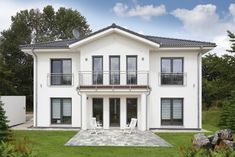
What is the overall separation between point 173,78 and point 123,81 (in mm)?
3513

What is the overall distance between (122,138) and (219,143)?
23.9ft

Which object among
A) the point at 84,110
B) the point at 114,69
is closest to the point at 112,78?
the point at 114,69

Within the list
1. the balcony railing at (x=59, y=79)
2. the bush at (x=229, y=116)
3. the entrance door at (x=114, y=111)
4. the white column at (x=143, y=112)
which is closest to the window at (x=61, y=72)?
the balcony railing at (x=59, y=79)

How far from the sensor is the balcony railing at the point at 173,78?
24.4 metres

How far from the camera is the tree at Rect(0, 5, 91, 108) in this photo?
46969 mm

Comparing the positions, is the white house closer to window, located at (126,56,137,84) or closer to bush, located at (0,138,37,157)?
window, located at (126,56,137,84)

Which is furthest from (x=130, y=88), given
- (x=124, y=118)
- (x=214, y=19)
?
(x=214, y=19)

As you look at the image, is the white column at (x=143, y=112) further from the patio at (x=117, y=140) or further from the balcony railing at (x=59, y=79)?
the balcony railing at (x=59, y=79)

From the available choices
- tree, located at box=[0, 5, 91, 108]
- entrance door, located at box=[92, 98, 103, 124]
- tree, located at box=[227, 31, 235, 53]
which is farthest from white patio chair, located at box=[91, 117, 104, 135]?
tree, located at box=[0, 5, 91, 108]

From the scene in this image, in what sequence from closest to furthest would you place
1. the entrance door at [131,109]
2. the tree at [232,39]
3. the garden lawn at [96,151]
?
1. the garden lawn at [96,151]
2. the entrance door at [131,109]
3. the tree at [232,39]

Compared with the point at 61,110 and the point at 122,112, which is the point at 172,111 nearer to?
the point at 122,112

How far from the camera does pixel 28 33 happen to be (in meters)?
51.4

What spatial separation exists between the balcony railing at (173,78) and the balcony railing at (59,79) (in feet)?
21.1

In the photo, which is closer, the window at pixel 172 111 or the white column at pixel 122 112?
the white column at pixel 122 112
